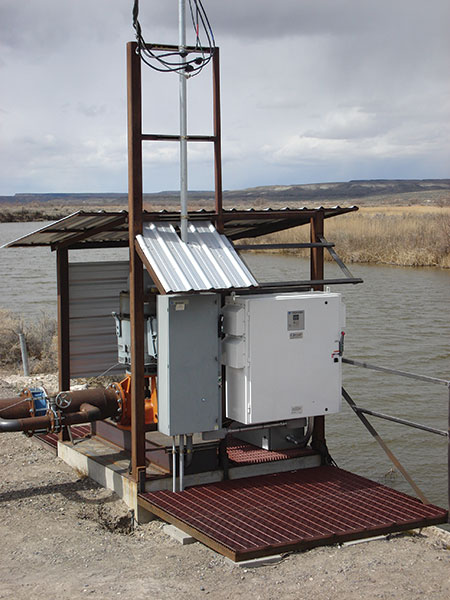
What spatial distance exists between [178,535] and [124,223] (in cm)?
286

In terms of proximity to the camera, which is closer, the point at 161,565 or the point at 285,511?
the point at 161,565

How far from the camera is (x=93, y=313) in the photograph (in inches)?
364

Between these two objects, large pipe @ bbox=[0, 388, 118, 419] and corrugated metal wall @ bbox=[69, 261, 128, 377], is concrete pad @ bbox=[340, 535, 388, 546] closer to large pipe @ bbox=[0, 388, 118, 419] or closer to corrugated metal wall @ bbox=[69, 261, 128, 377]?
large pipe @ bbox=[0, 388, 118, 419]

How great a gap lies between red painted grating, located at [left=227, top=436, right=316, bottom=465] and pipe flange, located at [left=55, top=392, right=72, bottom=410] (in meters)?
1.63

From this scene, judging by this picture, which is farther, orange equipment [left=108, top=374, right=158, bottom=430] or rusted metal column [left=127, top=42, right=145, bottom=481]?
orange equipment [left=108, top=374, right=158, bottom=430]

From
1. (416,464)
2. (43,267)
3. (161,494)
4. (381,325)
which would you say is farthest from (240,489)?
(43,267)

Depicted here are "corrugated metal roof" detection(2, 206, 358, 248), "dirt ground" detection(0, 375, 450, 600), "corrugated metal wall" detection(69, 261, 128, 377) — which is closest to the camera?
"dirt ground" detection(0, 375, 450, 600)

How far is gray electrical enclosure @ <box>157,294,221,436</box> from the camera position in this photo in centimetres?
698

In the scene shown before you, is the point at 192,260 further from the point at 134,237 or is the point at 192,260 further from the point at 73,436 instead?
the point at 73,436

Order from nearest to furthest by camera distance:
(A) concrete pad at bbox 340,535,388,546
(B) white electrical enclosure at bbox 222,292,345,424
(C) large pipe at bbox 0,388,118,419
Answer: (A) concrete pad at bbox 340,535,388,546
(B) white electrical enclosure at bbox 222,292,345,424
(C) large pipe at bbox 0,388,118,419

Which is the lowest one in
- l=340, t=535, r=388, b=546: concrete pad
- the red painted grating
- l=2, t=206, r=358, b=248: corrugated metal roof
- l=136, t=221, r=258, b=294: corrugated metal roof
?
l=340, t=535, r=388, b=546: concrete pad

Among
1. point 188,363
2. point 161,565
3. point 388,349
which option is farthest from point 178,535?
point 388,349

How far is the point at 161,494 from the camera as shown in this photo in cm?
716

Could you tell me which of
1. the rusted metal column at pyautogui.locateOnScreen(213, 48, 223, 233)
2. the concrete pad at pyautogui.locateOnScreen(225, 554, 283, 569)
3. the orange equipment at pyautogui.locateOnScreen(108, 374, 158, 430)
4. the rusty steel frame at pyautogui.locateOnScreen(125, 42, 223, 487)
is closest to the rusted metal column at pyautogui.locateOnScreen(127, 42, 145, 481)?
the rusty steel frame at pyautogui.locateOnScreen(125, 42, 223, 487)
